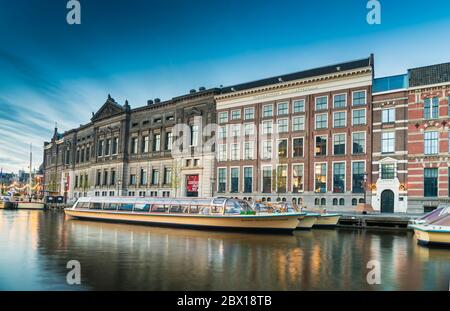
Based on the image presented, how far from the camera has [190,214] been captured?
32906mm

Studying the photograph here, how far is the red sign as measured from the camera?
203 ft

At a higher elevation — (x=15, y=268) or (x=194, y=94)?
(x=194, y=94)

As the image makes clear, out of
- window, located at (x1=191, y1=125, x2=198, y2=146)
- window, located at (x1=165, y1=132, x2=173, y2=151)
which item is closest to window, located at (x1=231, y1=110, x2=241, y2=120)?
window, located at (x1=191, y1=125, x2=198, y2=146)

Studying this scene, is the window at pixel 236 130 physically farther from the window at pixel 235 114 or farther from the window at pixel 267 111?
the window at pixel 267 111

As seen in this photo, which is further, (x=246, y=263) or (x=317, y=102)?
(x=317, y=102)

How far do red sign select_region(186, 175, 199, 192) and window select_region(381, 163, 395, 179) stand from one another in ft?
96.4

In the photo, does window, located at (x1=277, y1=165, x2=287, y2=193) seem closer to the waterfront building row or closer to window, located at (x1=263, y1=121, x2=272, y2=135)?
the waterfront building row

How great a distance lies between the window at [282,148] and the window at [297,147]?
133 centimetres

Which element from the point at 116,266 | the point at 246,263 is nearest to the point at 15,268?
the point at 116,266

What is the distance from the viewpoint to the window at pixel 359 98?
47156 mm
